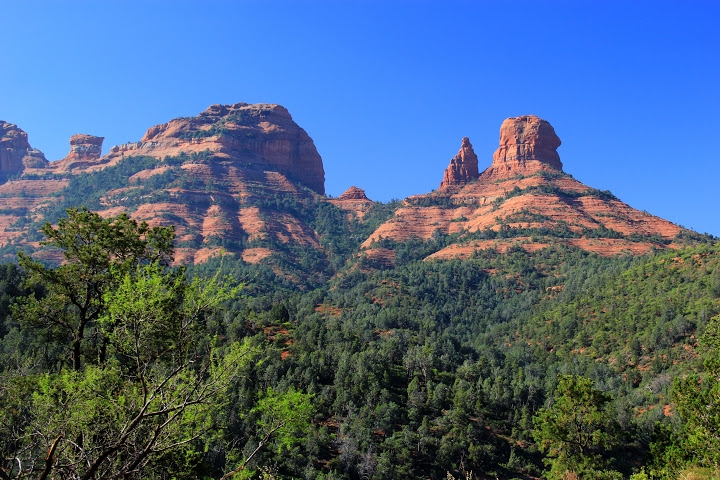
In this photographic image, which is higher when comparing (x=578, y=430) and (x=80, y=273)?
(x=80, y=273)

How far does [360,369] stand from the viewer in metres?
59.4

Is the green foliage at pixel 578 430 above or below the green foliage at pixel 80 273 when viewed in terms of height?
below

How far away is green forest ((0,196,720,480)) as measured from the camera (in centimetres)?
1126

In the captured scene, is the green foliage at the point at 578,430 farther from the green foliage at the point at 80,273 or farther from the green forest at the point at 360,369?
the green foliage at the point at 80,273

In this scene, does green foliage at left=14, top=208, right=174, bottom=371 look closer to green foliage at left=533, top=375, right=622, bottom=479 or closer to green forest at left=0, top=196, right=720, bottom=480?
green forest at left=0, top=196, right=720, bottom=480

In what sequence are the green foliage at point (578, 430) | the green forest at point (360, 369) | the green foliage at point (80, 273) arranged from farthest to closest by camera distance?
1. the green foliage at point (578, 430)
2. the green foliage at point (80, 273)
3. the green forest at point (360, 369)

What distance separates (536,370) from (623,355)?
1482 centimetres

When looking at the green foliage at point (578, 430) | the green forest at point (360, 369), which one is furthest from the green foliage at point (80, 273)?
the green foliage at point (578, 430)

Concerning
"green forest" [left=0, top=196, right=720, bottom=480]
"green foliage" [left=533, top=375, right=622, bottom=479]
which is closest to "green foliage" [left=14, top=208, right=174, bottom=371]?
"green forest" [left=0, top=196, right=720, bottom=480]

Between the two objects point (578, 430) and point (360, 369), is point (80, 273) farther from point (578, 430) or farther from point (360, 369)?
point (360, 369)

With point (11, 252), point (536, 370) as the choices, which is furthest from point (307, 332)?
point (11, 252)

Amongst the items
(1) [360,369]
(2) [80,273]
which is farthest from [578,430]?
(1) [360,369]

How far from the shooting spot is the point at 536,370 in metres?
82.8

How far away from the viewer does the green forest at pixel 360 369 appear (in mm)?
11258
